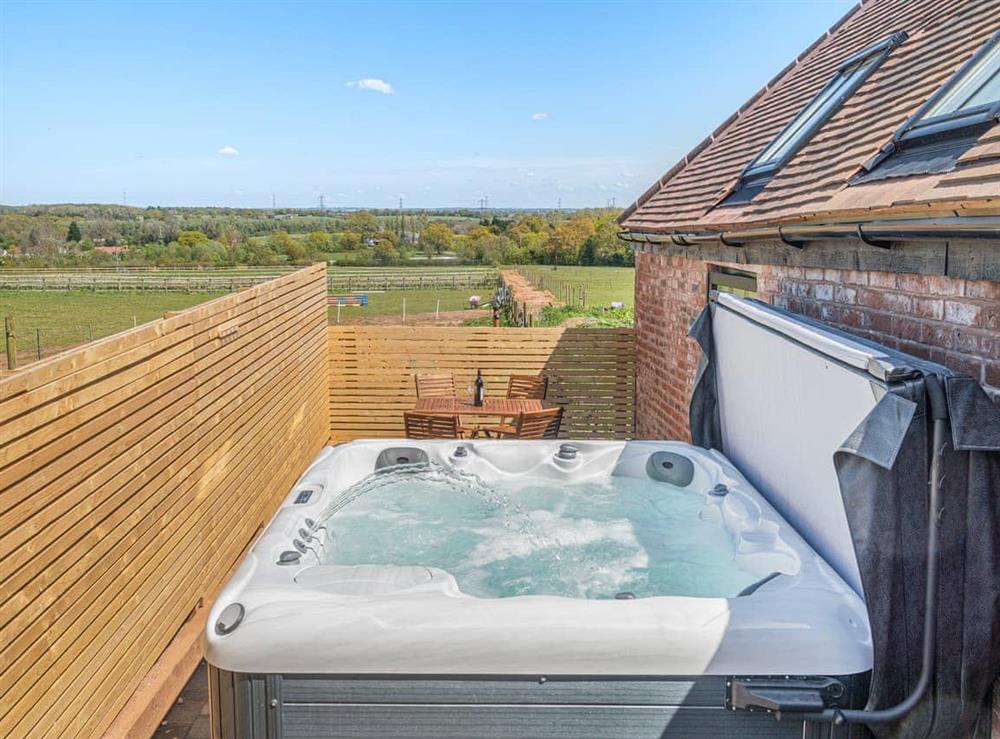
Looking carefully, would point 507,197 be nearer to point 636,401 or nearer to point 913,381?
point 636,401

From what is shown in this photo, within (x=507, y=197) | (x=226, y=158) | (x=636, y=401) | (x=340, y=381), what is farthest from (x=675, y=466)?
(x=507, y=197)

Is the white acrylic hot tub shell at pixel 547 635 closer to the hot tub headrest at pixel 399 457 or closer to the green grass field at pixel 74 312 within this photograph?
the hot tub headrest at pixel 399 457

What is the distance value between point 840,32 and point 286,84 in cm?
2476

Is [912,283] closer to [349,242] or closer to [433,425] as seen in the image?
[433,425]

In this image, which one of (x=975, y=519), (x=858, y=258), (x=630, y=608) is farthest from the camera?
(x=858, y=258)

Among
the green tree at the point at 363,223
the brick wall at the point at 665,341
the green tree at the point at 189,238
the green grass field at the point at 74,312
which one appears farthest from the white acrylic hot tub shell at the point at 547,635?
the green tree at the point at 363,223

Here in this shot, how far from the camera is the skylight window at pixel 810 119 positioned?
5477mm

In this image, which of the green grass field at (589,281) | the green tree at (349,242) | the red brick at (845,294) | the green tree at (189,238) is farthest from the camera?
the green tree at (349,242)

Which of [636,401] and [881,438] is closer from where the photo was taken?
[881,438]

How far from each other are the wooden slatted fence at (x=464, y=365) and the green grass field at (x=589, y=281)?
67.1ft

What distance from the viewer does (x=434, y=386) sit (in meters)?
8.95

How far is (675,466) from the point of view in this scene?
5227mm

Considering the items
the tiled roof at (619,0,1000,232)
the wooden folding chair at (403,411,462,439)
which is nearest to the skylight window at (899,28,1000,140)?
the tiled roof at (619,0,1000,232)

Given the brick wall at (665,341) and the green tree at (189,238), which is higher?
the green tree at (189,238)
